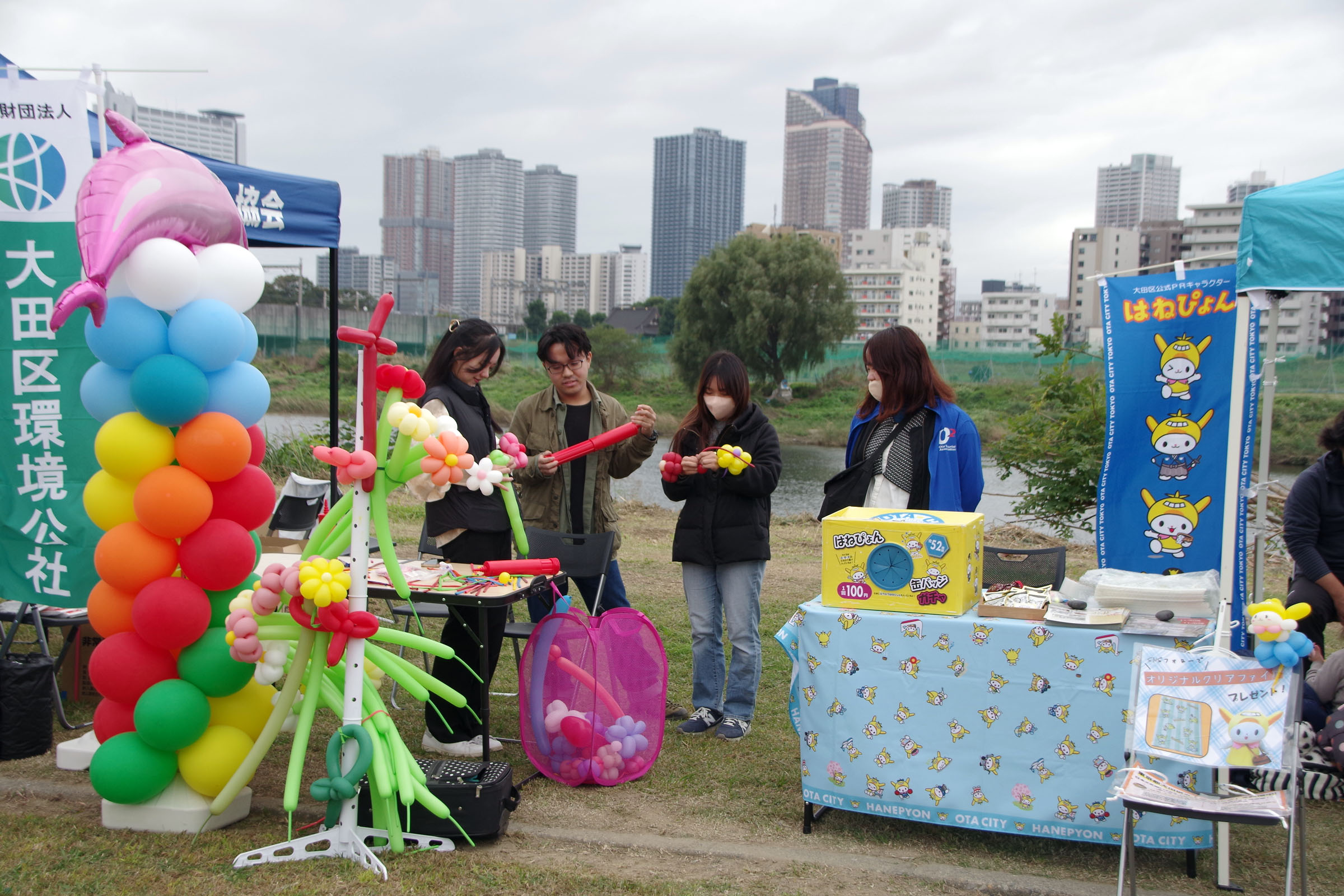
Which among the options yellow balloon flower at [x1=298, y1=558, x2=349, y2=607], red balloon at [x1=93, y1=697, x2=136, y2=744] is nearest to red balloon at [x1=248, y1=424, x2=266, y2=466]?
yellow balloon flower at [x1=298, y1=558, x2=349, y2=607]

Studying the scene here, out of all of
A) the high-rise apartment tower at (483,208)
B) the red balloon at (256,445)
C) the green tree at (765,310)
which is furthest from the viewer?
the high-rise apartment tower at (483,208)

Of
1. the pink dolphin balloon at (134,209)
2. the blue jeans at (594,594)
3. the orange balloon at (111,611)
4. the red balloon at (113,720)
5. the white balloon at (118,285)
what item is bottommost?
the red balloon at (113,720)

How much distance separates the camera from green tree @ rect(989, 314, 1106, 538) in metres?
7.88

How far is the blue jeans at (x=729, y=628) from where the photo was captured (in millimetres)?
3602

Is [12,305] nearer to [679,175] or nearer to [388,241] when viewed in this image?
[388,241]

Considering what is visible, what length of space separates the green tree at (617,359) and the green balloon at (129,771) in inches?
987

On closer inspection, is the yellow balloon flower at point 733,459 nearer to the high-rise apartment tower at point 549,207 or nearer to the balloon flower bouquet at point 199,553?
the balloon flower bouquet at point 199,553

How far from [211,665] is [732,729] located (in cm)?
187

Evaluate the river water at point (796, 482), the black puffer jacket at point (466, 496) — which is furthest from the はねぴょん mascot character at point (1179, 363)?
the river water at point (796, 482)

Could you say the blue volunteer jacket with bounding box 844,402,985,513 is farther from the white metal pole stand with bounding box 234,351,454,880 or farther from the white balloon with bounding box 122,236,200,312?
the white balloon with bounding box 122,236,200,312

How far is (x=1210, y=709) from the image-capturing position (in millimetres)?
2455

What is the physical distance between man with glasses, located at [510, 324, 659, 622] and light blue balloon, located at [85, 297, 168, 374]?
4.48 ft

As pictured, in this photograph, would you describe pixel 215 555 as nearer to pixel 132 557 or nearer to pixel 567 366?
pixel 132 557

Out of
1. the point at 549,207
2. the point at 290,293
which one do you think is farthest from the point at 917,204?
the point at 290,293
